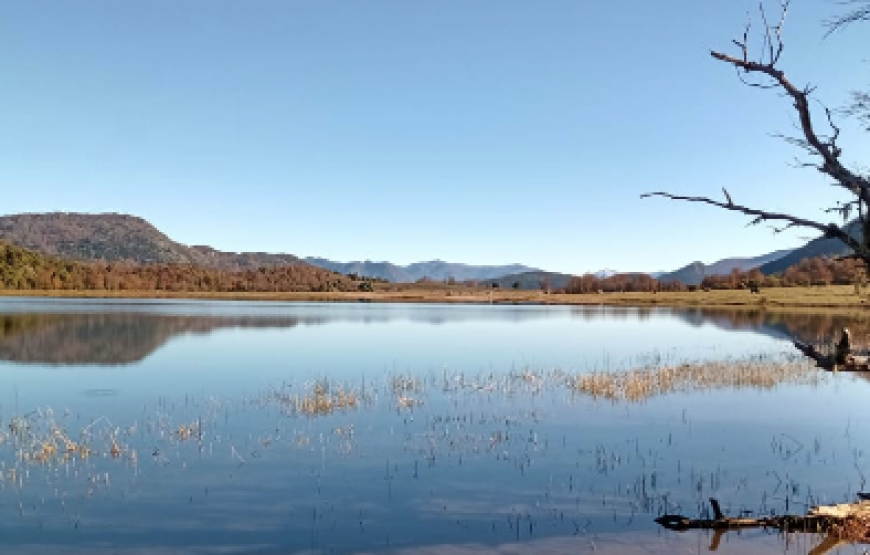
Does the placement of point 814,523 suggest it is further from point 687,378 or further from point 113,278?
point 113,278

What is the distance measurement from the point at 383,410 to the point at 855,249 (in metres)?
15.6

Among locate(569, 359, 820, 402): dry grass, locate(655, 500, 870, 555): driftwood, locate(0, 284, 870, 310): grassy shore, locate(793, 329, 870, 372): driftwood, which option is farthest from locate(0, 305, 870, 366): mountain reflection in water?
locate(0, 284, 870, 310): grassy shore

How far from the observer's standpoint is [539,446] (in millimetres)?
17719

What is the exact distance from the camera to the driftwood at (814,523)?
1092 cm

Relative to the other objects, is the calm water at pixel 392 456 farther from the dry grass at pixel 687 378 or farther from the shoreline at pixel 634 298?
the shoreline at pixel 634 298

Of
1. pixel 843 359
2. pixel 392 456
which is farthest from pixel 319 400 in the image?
pixel 843 359

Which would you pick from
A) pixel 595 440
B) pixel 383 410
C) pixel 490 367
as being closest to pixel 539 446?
pixel 595 440

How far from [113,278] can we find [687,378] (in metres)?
160

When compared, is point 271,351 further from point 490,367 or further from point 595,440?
point 595,440

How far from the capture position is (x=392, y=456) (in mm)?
16391

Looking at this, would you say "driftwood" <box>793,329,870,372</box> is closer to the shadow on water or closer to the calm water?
the calm water

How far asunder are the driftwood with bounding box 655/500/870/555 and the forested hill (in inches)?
6194

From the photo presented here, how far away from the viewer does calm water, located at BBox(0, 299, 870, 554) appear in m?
11.3

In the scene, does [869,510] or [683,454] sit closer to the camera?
[869,510]
